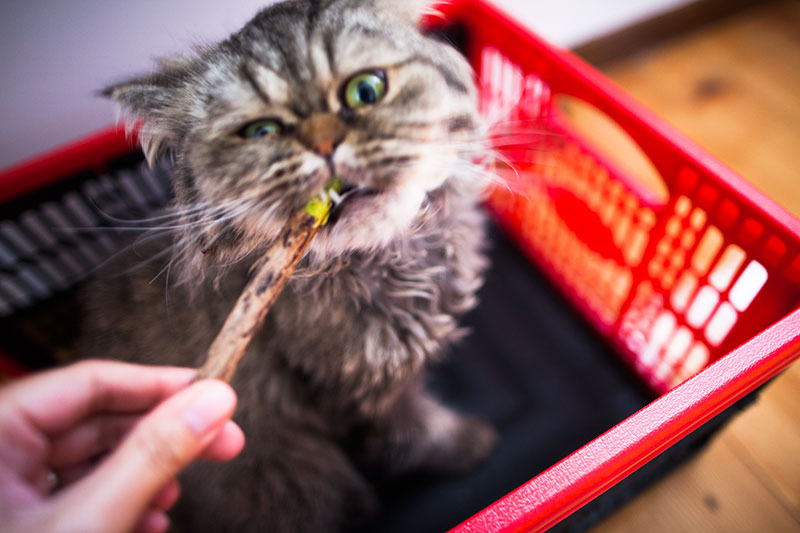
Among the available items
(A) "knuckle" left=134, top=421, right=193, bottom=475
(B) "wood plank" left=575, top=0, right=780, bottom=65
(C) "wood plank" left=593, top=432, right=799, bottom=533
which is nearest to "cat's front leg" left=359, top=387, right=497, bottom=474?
(C) "wood plank" left=593, top=432, right=799, bottom=533

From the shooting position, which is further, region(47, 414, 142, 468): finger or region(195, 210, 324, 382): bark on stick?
region(47, 414, 142, 468): finger

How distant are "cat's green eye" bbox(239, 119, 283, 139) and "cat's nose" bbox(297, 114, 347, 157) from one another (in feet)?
0.14

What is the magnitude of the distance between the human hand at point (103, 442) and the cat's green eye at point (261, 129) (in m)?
0.29

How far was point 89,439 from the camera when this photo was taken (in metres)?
0.65

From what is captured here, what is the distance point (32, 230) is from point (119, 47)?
396 mm

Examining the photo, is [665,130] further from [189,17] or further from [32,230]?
[32,230]

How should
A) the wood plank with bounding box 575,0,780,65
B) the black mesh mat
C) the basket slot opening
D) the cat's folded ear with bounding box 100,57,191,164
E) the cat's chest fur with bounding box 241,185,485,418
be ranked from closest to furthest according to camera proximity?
the cat's folded ear with bounding box 100,57,191,164 < the cat's chest fur with bounding box 241,185,485,418 < the black mesh mat < the basket slot opening < the wood plank with bounding box 575,0,780,65

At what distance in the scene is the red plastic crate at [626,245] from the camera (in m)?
0.52

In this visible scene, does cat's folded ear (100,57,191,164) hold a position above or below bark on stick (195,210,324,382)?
above

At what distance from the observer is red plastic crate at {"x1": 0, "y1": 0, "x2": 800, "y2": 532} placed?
52 cm

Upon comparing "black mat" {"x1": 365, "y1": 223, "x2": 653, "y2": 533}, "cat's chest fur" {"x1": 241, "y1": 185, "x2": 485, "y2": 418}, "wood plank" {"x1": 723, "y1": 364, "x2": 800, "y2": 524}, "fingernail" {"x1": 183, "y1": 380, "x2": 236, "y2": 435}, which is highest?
"fingernail" {"x1": 183, "y1": 380, "x2": 236, "y2": 435}

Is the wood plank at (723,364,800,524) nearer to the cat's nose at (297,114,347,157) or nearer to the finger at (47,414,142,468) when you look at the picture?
the cat's nose at (297,114,347,157)

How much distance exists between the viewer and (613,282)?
3.62 feet

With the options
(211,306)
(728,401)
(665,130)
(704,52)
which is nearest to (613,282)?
(665,130)
